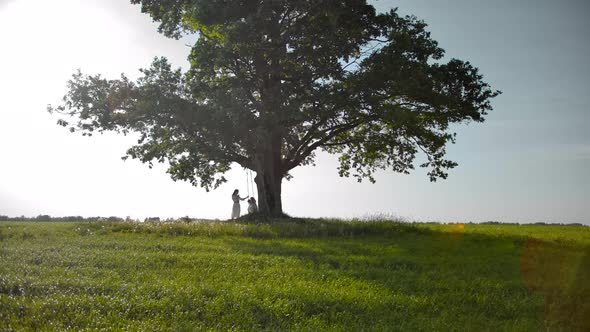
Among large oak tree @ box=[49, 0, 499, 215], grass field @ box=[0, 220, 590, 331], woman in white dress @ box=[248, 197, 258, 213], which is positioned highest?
large oak tree @ box=[49, 0, 499, 215]

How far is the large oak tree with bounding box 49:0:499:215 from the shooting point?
78.8 ft

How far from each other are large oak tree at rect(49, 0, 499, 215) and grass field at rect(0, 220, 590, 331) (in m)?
8.03

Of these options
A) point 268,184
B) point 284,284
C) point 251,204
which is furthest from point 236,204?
point 284,284

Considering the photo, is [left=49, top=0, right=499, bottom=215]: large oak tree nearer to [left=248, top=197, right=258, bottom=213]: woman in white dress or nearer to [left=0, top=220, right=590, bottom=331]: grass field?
[left=248, top=197, right=258, bottom=213]: woman in white dress

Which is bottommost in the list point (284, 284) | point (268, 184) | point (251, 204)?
point (284, 284)

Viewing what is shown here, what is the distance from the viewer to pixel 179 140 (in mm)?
27438

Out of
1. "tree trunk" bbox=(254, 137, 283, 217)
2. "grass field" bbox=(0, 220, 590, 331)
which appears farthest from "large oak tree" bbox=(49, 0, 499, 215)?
"grass field" bbox=(0, 220, 590, 331)

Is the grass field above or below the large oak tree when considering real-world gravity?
below

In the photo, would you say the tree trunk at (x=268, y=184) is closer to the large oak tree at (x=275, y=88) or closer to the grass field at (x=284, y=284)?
the large oak tree at (x=275, y=88)

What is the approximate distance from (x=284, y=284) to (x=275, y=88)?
1686cm

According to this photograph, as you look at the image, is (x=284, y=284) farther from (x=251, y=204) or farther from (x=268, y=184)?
(x=251, y=204)

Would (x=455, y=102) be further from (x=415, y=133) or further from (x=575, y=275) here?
(x=575, y=275)

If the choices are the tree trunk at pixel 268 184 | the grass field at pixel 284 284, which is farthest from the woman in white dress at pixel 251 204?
the grass field at pixel 284 284

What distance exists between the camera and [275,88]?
2625 centimetres
